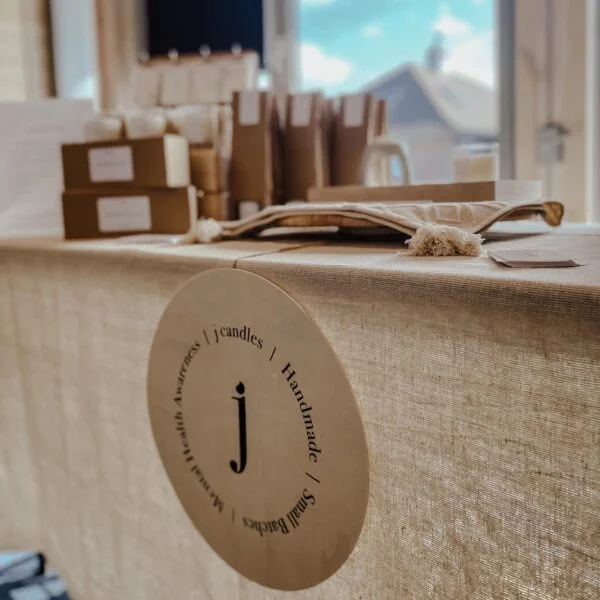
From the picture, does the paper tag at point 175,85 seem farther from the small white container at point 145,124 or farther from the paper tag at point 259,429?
the paper tag at point 259,429

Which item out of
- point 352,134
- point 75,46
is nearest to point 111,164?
point 352,134

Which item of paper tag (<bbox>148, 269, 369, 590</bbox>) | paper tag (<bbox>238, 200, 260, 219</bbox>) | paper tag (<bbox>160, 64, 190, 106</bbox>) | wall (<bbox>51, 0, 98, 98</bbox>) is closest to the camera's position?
paper tag (<bbox>148, 269, 369, 590</bbox>)

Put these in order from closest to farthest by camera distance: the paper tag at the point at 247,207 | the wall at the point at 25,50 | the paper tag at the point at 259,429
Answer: the paper tag at the point at 259,429
the paper tag at the point at 247,207
the wall at the point at 25,50

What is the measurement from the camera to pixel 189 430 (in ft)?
2.73

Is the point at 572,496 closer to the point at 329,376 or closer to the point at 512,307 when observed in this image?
the point at 512,307

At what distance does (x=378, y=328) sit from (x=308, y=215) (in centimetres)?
30

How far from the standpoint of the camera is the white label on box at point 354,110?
1626 mm

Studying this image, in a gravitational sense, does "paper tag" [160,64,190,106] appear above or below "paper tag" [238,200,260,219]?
A: above

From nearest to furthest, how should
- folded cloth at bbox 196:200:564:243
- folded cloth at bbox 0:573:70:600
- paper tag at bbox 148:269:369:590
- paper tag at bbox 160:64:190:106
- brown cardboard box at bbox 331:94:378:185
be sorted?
paper tag at bbox 148:269:369:590
folded cloth at bbox 196:200:564:243
folded cloth at bbox 0:573:70:600
brown cardboard box at bbox 331:94:378:185
paper tag at bbox 160:64:190:106

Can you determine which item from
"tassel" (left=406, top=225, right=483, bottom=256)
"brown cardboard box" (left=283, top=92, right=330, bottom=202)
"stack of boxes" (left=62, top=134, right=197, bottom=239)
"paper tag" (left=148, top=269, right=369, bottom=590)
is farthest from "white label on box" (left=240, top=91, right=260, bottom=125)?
"tassel" (left=406, top=225, right=483, bottom=256)

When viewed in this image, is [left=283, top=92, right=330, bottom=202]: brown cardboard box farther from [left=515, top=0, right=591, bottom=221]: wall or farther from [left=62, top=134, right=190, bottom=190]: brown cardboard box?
[left=515, top=0, right=591, bottom=221]: wall

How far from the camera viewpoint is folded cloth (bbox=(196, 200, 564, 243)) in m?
0.78

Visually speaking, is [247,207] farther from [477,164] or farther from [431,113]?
[431,113]

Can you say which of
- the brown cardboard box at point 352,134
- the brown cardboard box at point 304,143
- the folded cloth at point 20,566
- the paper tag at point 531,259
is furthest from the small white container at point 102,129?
the paper tag at point 531,259
